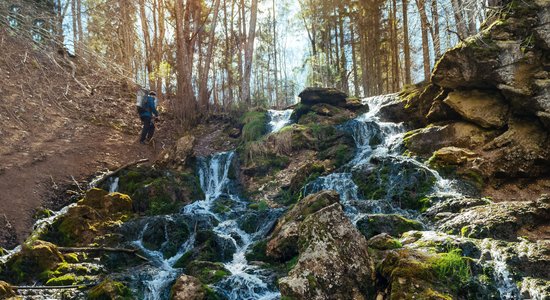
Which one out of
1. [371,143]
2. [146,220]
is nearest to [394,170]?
[371,143]

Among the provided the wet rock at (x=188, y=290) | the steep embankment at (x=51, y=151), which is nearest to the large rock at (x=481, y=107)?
the wet rock at (x=188, y=290)

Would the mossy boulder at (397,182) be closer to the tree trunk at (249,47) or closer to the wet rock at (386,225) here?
the wet rock at (386,225)

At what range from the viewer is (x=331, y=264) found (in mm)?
5059

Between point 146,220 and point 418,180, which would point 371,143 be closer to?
point 418,180

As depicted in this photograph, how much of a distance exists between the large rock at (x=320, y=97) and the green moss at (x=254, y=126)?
6.61 ft

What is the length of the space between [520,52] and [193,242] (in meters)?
9.35

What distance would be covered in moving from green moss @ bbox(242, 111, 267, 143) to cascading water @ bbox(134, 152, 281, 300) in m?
1.15

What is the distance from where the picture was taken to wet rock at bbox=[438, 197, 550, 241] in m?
6.75

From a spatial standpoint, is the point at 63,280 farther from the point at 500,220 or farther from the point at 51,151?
the point at 500,220

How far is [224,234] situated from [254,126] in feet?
23.3

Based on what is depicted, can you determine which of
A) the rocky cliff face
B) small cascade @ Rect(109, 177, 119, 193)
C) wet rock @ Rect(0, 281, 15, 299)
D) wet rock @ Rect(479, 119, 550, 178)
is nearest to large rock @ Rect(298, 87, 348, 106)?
the rocky cliff face

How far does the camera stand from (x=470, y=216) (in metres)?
7.36

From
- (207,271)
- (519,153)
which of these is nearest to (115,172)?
(207,271)

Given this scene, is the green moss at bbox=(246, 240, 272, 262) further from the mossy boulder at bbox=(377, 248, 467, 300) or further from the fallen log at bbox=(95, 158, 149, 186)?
the fallen log at bbox=(95, 158, 149, 186)
